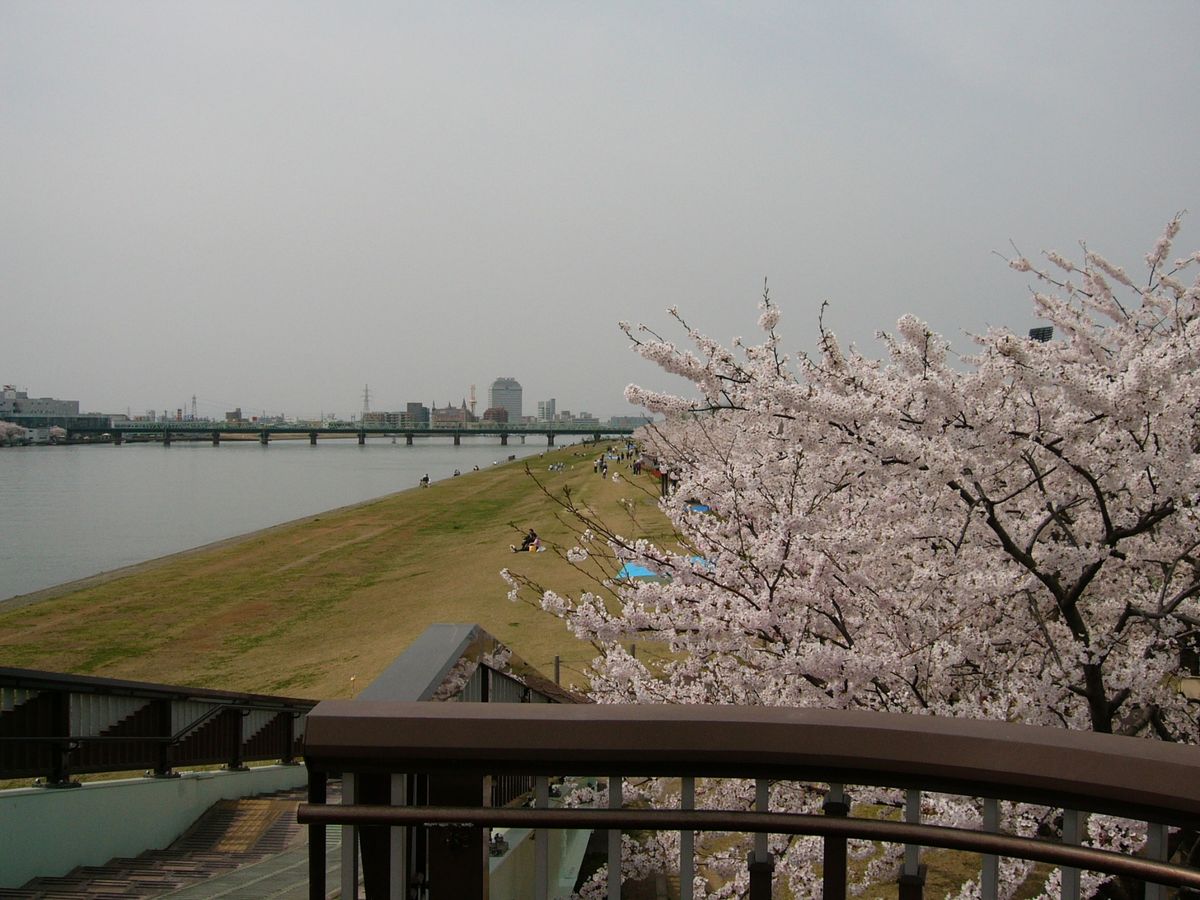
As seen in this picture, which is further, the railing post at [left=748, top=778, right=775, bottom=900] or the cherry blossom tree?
the cherry blossom tree

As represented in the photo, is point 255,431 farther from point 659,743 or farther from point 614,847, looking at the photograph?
point 659,743

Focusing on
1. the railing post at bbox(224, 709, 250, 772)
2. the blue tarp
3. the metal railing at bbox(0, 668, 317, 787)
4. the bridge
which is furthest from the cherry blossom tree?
the bridge

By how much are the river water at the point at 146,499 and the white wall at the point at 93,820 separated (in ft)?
76.0

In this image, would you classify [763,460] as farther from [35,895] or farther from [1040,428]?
[35,895]

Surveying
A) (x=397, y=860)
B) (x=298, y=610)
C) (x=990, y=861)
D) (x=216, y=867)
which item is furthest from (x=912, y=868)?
(x=298, y=610)

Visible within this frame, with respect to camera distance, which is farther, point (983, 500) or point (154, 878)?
point (154, 878)

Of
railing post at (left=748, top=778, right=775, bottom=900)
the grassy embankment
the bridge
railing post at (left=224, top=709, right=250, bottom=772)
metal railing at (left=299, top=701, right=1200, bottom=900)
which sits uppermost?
the bridge

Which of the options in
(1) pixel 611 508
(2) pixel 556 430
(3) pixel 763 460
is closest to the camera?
(3) pixel 763 460

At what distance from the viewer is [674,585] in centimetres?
509

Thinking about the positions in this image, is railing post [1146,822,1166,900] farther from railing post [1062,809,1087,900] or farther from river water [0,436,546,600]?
river water [0,436,546,600]

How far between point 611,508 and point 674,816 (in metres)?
36.5

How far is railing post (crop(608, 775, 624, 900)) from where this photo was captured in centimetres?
179

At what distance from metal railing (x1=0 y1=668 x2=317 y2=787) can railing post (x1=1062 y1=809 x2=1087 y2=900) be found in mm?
4555

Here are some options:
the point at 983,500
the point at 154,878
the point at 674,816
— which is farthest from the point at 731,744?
the point at 154,878
